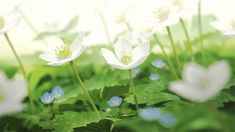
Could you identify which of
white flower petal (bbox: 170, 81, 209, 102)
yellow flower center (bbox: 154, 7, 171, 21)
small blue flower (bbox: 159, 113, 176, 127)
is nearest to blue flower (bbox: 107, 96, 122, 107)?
yellow flower center (bbox: 154, 7, 171, 21)

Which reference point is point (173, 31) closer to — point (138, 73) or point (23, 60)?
point (138, 73)

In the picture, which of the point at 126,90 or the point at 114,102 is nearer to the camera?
the point at 114,102

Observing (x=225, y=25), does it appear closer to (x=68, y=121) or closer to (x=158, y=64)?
(x=158, y=64)

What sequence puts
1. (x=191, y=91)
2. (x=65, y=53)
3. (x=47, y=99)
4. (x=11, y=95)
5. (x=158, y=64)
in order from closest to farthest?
(x=191, y=91) < (x=11, y=95) < (x=65, y=53) < (x=47, y=99) < (x=158, y=64)

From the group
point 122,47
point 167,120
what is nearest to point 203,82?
point 167,120

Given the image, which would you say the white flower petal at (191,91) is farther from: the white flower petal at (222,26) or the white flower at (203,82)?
the white flower petal at (222,26)

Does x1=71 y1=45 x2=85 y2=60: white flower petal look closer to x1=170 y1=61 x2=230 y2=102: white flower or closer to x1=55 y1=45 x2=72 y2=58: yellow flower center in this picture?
x1=55 y1=45 x2=72 y2=58: yellow flower center

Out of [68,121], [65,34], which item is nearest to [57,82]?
[65,34]
